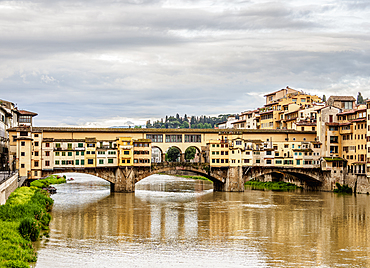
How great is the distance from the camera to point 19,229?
2533cm

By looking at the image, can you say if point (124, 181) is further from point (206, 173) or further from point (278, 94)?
point (278, 94)

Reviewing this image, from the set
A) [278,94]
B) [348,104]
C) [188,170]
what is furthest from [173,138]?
[278,94]

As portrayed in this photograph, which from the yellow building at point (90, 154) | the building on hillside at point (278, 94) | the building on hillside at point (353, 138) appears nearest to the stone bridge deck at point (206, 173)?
the yellow building at point (90, 154)

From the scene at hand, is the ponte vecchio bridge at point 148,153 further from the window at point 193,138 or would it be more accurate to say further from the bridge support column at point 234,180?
the window at point 193,138

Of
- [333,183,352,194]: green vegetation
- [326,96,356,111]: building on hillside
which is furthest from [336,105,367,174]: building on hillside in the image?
[326,96,356,111]: building on hillside

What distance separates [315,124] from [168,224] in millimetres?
38590

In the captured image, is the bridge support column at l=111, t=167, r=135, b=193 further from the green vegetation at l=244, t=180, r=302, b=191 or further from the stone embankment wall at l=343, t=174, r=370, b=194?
the stone embankment wall at l=343, t=174, r=370, b=194

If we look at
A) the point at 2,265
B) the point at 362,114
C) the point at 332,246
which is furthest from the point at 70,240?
the point at 362,114

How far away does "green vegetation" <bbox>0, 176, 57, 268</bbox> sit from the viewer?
2008 cm

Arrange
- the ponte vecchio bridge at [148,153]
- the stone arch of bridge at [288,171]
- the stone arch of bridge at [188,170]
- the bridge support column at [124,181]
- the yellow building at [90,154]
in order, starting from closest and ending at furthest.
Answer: the ponte vecchio bridge at [148,153]
the yellow building at [90,154]
the bridge support column at [124,181]
the stone arch of bridge at [188,170]
the stone arch of bridge at [288,171]

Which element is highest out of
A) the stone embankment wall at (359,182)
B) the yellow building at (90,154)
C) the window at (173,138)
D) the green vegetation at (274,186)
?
the window at (173,138)

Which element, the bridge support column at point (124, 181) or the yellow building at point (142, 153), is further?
the yellow building at point (142, 153)

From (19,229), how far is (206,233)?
1206 cm

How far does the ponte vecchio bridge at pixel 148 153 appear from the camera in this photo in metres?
54.8
